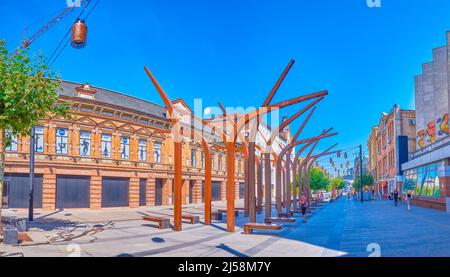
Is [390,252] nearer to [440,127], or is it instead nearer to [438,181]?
[438,181]

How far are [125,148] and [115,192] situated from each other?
155 inches

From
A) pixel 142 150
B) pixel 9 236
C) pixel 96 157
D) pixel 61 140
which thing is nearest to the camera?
pixel 9 236

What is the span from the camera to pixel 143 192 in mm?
37531

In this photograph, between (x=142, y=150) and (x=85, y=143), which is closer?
(x=85, y=143)

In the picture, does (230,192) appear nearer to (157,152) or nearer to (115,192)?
(115,192)

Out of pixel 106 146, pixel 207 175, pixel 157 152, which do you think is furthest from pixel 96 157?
pixel 207 175

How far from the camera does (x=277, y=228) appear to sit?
16953 mm

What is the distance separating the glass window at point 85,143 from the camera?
31.6 meters

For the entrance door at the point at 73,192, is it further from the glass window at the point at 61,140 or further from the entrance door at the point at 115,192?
the glass window at the point at 61,140

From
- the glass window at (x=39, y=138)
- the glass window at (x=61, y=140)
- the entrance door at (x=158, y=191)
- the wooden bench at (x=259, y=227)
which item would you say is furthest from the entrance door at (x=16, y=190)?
the wooden bench at (x=259, y=227)

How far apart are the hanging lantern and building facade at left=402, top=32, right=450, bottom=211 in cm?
2449

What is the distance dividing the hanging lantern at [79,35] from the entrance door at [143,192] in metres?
23.9
